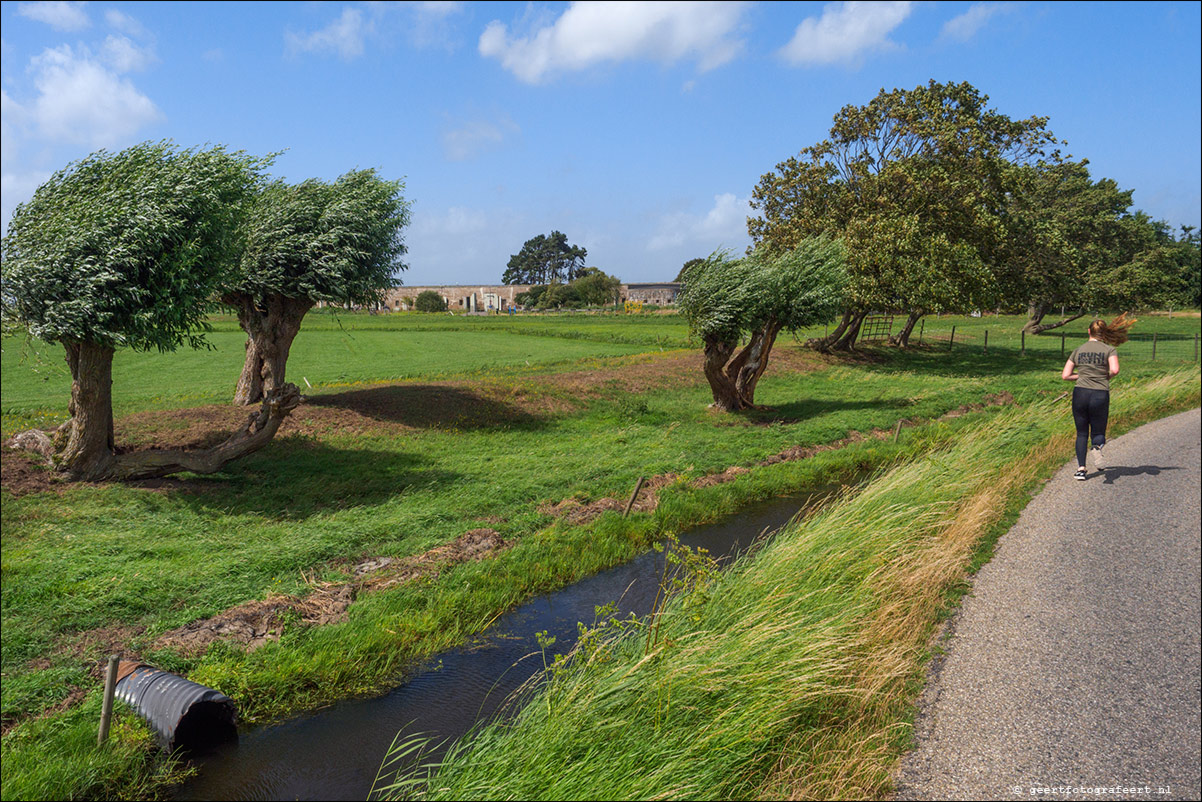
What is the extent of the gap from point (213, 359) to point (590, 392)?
59.3ft

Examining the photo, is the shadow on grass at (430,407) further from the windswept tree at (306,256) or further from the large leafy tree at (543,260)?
the large leafy tree at (543,260)

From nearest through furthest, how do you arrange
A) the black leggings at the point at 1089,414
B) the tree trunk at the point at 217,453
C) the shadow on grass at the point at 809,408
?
the black leggings at the point at 1089,414 < the tree trunk at the point at 217,453 < the shadow on grass at the point at 809,408

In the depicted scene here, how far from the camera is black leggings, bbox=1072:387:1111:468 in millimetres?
12562

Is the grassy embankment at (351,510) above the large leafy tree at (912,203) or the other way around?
the other way around

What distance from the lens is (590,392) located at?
23.4m

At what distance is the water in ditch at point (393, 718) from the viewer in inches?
246

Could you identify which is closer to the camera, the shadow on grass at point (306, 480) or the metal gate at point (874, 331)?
the shadow on grass at point (306, 480)

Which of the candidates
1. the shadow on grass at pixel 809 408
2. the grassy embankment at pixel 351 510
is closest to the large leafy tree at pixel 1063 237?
the grassy embankment at pixel 351 510

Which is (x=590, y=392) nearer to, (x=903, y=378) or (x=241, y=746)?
(x=903, y=378)

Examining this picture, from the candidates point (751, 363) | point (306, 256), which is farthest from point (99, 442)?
point (751, 363)

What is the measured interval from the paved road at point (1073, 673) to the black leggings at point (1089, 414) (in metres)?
2.37

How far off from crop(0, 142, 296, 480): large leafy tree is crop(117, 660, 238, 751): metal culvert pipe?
21.6 feet

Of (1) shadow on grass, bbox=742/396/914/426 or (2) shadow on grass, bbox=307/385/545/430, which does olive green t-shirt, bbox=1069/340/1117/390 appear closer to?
(1) shadow on grass, bbox=742/396/914/426

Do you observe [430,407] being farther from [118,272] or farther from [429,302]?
[429,302]
